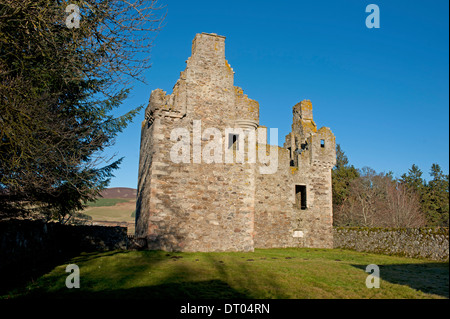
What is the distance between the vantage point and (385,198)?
150 feet

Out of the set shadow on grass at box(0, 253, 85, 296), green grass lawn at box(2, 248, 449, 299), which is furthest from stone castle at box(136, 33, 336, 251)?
shadow on grass at box(0, 253, 85, 296)

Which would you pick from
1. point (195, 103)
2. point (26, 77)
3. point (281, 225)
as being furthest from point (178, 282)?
point (281, 225)

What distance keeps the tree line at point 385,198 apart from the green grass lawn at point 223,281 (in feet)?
103

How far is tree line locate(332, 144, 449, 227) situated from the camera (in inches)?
1620

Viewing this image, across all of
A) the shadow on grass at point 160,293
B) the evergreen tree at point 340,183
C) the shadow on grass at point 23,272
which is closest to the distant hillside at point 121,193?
the evergreen tree at point 340,183

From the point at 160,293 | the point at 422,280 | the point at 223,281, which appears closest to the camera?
the point at 160,293

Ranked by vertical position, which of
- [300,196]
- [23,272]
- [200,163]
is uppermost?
[200,163]

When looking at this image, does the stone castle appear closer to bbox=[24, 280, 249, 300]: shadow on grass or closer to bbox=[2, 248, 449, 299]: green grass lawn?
bbox=[2, 248, 449, 299]: green grass lawn

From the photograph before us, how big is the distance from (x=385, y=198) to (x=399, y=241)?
3056 cm

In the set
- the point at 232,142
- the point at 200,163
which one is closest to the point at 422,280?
the point at 200,163

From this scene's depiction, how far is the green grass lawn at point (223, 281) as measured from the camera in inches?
304

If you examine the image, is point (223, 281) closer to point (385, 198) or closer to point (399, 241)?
point (399, 241)

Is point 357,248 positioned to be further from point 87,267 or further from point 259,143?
point 87,267

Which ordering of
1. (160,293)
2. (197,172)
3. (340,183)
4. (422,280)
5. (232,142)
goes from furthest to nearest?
(340,183), (232,142), (197,172), (422,280), (160,293)
